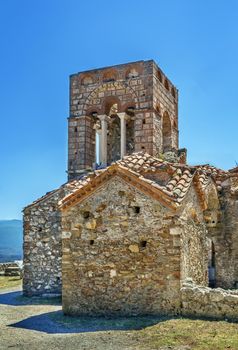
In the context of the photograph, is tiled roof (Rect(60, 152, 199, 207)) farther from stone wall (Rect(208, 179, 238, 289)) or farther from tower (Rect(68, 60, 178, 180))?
tower (Rect(68, 60, 178, 180))

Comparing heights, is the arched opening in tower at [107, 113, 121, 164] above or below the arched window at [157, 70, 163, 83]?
below

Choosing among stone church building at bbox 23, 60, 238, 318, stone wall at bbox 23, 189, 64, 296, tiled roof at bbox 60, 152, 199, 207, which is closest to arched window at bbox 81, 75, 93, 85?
stone wall at bbox 23, 189, 64, 296

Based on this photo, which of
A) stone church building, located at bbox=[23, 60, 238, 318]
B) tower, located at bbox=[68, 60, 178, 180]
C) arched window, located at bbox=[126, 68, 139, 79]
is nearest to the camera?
stone church building, located at bbox=[23, 60, 238, 318]

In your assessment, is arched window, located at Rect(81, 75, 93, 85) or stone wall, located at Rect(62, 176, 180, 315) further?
arched window, located at Rect(81, 75, 93, 85)

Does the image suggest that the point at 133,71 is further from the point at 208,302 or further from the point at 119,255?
the point at 208,302

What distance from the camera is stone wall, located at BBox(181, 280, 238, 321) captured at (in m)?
8.80

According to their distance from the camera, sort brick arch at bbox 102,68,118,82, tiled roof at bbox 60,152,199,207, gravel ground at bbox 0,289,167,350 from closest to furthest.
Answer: gravel ground at bbox 0,289,167,350 → tiled roof at bbox 60,152,199,207 → brick arch at bbox 102,68,118,82

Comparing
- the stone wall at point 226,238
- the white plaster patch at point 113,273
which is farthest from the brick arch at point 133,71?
the white plaster patch at point 113,273

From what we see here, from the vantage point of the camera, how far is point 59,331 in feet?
28.8

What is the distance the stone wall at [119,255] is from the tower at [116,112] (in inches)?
249

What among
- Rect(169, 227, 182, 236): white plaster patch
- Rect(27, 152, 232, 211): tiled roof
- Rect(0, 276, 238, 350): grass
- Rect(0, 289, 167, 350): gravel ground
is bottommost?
Rect(0, 289, 167, 350): gravel ground

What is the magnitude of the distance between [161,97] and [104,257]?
31.3 ft

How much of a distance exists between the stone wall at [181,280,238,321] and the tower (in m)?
7.93

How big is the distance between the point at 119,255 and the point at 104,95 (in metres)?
9.10
